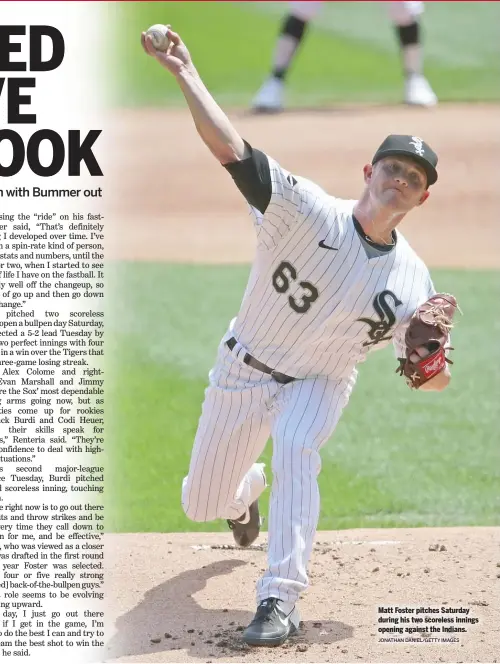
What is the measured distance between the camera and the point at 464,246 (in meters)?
12.0

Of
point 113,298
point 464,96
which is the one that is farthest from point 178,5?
point 113,298

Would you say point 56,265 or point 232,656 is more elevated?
point 56,265

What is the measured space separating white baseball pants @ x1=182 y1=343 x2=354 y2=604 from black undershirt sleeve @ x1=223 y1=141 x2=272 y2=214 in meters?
0.67

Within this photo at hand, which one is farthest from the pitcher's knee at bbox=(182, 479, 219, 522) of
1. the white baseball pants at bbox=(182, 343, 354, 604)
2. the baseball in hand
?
the baseball in hand

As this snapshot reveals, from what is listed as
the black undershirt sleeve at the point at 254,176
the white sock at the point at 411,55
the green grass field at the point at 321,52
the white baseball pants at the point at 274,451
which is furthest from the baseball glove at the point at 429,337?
the green grass field at the point at 321,52

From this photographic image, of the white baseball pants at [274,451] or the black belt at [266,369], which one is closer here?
the white baseball pants at [274,451]

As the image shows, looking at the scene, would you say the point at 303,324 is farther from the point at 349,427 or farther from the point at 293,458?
the point at 349,427

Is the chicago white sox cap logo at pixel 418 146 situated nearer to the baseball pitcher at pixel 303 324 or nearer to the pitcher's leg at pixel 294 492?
the baseball pitcher at pixel 303 324

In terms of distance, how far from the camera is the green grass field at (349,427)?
6.05 metres

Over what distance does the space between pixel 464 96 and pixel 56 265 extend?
13.4 m

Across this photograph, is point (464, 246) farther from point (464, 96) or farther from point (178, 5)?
point (178, 5)

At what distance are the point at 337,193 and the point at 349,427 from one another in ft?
22.5

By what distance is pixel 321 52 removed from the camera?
72.7 feet

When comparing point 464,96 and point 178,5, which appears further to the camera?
point 178,5
